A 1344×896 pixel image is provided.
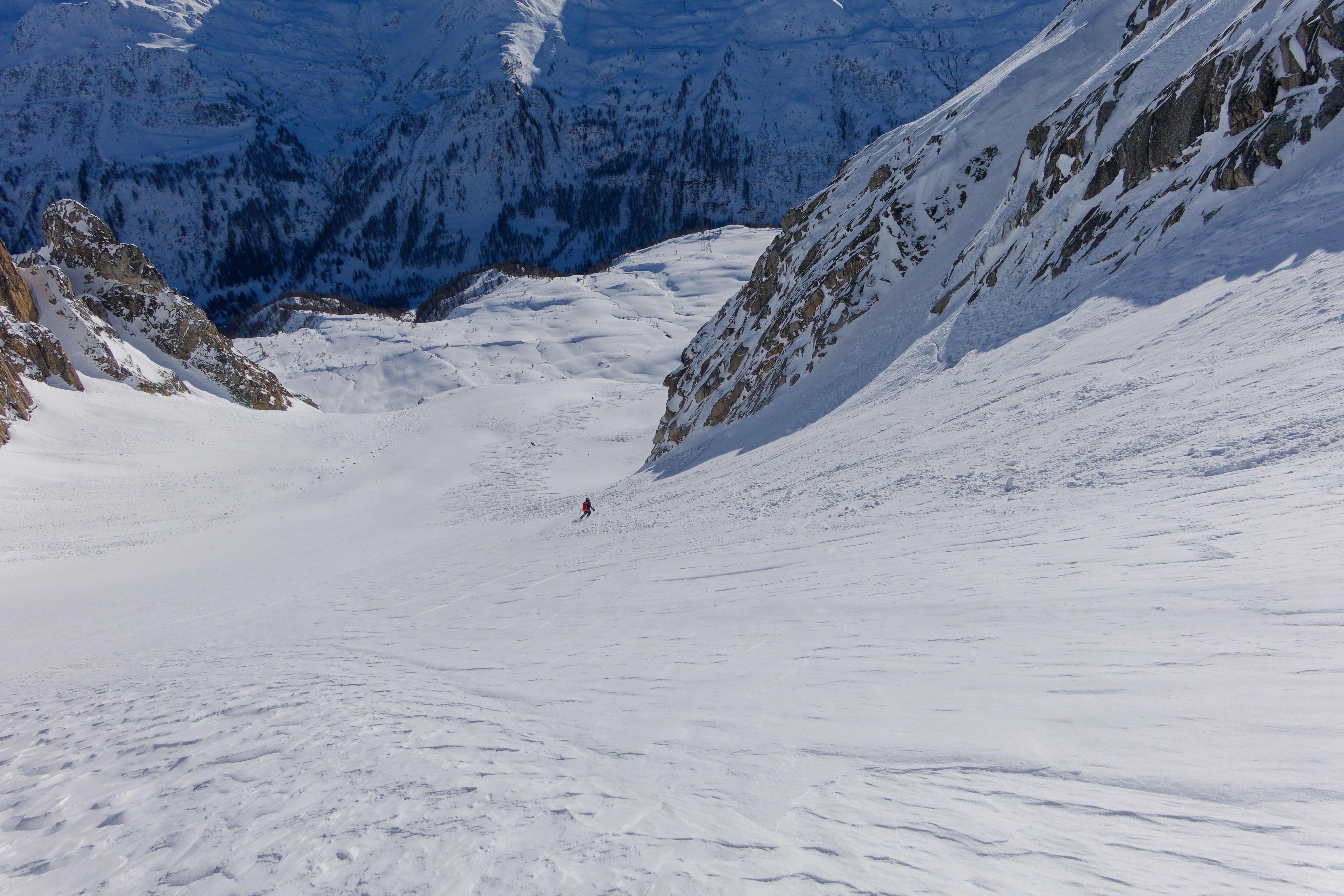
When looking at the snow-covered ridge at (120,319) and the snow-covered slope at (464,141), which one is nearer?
the snow-covered ridge at (120,319)

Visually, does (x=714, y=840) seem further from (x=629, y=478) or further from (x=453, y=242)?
(x=453, y=242)

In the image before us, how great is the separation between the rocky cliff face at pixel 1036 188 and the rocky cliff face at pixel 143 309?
3230cm

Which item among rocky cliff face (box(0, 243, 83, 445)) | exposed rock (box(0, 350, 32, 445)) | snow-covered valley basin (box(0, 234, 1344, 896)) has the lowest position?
snow-covered valley basin (box(0, 234, 1344, 896))

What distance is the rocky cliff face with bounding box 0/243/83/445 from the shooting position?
2673 centimetres

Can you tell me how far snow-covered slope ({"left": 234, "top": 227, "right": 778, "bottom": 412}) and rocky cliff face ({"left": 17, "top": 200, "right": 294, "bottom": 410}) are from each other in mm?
12658

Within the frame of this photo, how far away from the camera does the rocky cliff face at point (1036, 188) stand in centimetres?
1032

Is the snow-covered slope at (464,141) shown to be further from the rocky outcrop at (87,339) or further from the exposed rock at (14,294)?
the exposed rock at (14,294)

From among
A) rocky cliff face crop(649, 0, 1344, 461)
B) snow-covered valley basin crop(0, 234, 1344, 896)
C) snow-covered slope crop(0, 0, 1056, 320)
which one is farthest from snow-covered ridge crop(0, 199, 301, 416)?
snow-covered slope crop(0, 0, 1056, 320)

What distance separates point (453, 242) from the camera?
561 feet

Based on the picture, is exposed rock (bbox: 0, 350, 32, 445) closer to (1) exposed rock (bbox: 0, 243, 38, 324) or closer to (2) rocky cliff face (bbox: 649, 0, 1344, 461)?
(1) exposed rock (bbox: 0, 243, 38, 324)

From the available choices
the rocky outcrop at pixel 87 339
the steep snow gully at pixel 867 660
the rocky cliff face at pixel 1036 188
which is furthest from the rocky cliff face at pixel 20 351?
the rocky cliff face at pixel 1036 188

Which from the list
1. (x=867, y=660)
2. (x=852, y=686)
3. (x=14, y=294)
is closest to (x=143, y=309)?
(x=14, y=294)

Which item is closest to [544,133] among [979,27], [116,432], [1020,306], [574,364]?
[979,27]

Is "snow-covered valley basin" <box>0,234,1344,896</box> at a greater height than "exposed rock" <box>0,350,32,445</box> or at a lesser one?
lesser
